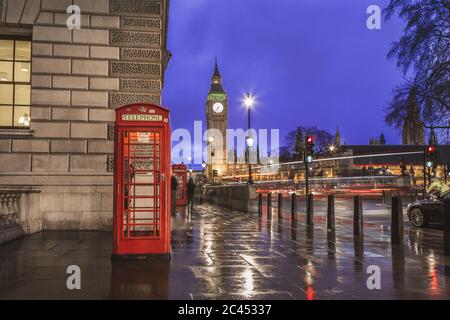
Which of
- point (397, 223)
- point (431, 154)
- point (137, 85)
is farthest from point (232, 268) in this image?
point (431, 154)

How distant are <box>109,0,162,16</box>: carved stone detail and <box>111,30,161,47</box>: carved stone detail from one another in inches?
21.4

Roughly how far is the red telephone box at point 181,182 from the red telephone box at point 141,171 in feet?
70.0

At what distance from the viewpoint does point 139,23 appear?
13.7m

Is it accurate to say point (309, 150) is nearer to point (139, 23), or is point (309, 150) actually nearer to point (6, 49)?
point (139, 23)

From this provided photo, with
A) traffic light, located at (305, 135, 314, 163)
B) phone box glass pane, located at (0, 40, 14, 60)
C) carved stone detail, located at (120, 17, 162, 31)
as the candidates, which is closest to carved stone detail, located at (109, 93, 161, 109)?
carved stone detail, located at (120, 17, 162, 31)

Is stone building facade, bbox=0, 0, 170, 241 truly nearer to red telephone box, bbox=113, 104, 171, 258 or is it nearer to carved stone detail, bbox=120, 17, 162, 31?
carved stone detail, bbox=120, 17, 162, 31

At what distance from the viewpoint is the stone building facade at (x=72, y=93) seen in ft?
43.2

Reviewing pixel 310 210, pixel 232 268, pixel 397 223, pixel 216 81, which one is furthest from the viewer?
pixel 216 81

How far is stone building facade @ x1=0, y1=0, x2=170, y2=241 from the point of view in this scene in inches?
518

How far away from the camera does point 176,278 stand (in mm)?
7523

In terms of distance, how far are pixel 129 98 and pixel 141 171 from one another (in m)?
5.16

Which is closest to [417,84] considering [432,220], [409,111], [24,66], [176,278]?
[409,111]

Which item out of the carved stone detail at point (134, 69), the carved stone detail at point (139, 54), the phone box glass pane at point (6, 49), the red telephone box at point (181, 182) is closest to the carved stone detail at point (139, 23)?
the carved stone detail at point (139, 54)

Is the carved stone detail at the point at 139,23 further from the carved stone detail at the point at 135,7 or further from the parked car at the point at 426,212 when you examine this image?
the parked car at the point at 426,212
